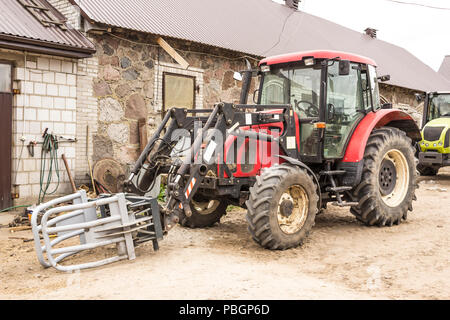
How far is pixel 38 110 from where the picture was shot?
27.8ft

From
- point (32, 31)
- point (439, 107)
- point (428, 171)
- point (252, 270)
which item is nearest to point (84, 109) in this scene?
point (32, 31)

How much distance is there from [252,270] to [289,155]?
2015mm

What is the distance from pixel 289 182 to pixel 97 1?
22.5 ft

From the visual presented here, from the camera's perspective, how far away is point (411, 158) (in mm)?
7180

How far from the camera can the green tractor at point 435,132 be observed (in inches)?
493

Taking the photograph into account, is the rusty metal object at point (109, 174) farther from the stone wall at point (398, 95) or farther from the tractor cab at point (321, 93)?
the stone wall at point (398, 95)

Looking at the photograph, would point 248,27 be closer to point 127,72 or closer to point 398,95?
point 127,72

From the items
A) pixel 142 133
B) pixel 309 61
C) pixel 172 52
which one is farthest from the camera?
pixel 172 52

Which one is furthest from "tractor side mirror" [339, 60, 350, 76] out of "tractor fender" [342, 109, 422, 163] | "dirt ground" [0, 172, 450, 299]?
"dirt ground" [0, 172, 450, 299]

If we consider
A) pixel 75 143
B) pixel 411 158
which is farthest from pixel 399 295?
pixel 75 143

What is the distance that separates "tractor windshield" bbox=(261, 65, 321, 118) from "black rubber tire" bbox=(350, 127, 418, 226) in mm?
1011

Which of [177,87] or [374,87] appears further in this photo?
[177,87]

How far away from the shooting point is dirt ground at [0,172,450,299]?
3814mm
